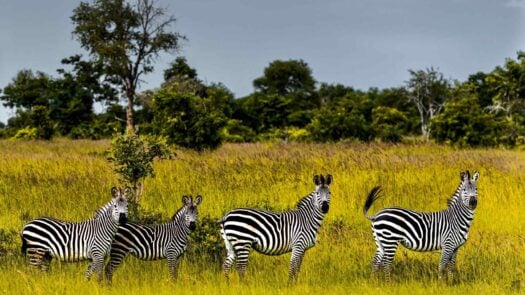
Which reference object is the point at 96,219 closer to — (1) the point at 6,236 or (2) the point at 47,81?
(1) the point at 6,236

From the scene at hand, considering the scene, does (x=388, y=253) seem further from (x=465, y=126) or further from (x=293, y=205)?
(x=465, y=126)

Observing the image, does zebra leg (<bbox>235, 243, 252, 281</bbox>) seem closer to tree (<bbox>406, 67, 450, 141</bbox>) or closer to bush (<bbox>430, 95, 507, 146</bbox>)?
bush (<bbox>430, 95, 507, 146</bbox>)

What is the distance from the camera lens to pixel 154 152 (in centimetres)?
1255

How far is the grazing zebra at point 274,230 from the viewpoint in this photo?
A: 7.89m

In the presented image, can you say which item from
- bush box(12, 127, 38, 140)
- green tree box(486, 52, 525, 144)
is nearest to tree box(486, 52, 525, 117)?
green tree box(486, 52, 525, 144)

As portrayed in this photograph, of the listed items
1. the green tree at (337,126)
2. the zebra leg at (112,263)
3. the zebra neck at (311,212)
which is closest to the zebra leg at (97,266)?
the zebra leg at (112,263)

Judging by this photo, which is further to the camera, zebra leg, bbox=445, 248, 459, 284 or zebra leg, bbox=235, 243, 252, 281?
zebra leg, bbox=445, 248, 459, 284

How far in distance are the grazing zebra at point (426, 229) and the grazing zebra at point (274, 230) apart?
0.89 metres

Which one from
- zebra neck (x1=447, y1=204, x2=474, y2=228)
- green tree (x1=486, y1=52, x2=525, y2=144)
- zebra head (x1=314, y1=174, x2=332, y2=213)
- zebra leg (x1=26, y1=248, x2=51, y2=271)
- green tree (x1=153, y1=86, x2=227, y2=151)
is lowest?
zebra leg (x1=26, y1=248, x2=51, y2=271)

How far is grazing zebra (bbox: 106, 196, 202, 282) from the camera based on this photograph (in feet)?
26.6

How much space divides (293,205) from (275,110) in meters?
44.8

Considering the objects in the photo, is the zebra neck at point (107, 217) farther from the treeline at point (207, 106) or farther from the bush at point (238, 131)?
the bush at point (238, 131)

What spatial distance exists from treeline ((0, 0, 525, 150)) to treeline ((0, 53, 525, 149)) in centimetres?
8

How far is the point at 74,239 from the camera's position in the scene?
318 inches
